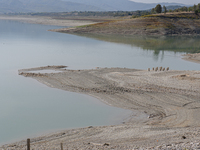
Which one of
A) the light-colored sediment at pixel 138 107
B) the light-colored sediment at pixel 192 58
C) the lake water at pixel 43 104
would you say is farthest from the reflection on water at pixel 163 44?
the light-colored sediment at pixel 138 107

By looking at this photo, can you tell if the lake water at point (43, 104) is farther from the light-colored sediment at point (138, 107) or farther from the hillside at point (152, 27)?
the hillside at point (152, 27)

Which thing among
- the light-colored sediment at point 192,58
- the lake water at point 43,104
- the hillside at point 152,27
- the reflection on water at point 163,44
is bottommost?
the lake water at point 43,104

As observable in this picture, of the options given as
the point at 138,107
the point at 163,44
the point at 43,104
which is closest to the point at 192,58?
the point at 163,44

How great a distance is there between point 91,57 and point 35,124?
2298cm

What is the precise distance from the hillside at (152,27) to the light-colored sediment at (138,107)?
46.1m

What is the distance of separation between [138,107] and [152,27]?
58.3m

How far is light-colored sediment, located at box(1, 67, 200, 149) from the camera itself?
11438 millimetres

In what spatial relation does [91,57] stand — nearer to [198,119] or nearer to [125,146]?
[198,119]

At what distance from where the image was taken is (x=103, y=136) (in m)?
12.6

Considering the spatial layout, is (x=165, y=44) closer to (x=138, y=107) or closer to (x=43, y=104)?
(x=138, y=107)

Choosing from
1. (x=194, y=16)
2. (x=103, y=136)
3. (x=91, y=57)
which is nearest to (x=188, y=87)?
(x=103, y=136)

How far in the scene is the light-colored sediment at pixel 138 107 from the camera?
11438 millimetres

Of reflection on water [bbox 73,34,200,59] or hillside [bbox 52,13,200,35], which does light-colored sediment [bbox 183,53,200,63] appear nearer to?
reflection on water [bbox 73,34,200,59]

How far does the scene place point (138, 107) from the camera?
1789 centimetres
